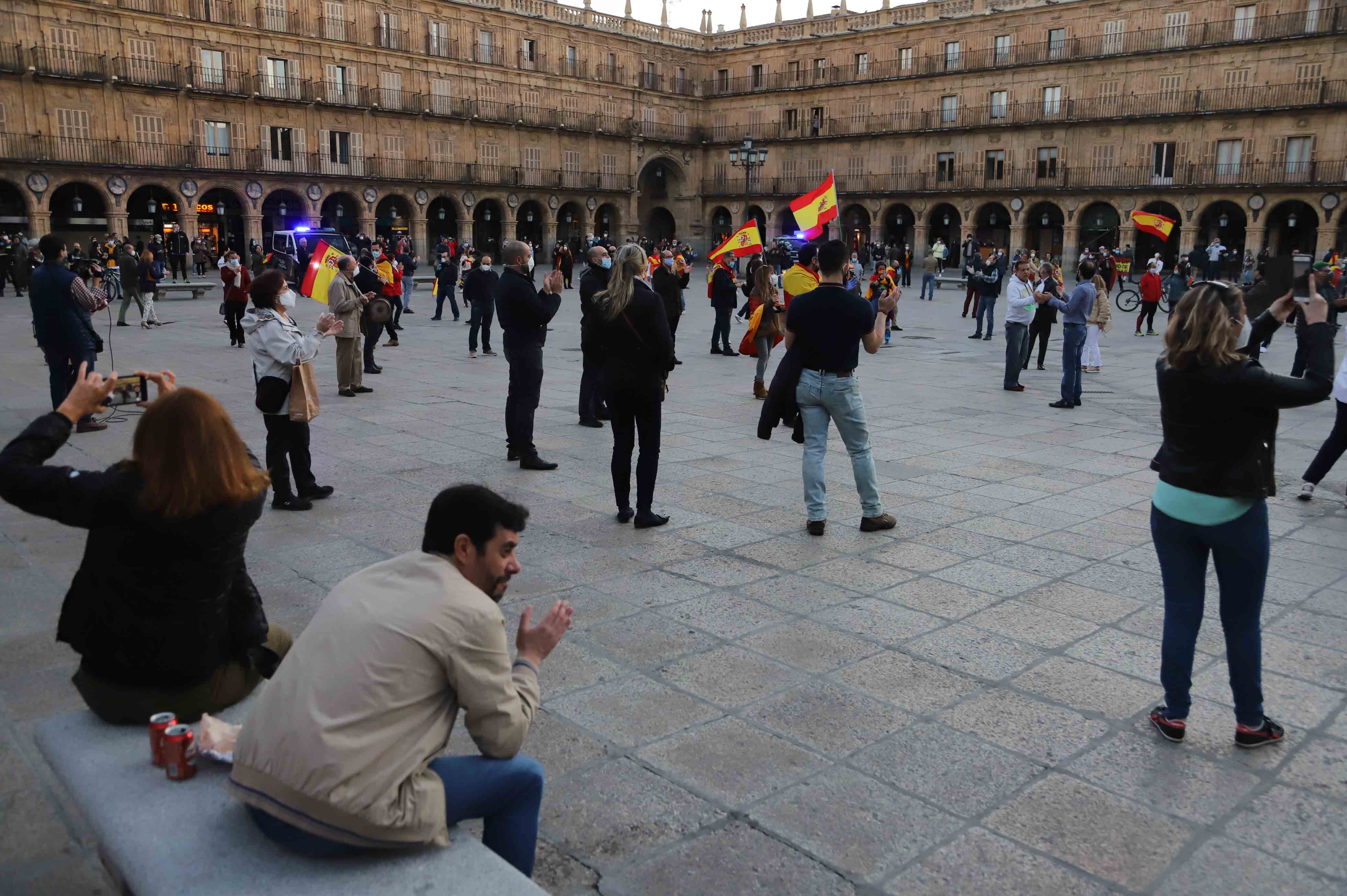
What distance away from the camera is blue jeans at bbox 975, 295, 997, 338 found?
17266mm

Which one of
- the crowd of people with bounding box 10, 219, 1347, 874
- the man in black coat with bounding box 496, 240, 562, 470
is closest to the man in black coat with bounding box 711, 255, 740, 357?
the man in black coat with bounding box 496, 240, 562, 470

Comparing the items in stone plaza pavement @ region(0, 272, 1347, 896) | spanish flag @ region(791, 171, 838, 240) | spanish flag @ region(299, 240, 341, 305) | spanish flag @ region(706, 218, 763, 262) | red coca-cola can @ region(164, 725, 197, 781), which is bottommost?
stone plaza pavement @ region(0, 272, 1347, 896)

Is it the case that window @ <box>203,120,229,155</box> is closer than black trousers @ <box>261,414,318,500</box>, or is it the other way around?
black trousers @ <box>261,414,318,500</box>

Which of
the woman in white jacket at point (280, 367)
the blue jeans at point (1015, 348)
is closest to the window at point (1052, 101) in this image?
the blue jeans at point (1015, 348)

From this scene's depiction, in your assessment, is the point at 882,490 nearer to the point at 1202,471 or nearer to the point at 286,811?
the point at 1202,471

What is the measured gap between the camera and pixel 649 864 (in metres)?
2.81

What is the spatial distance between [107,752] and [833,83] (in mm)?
46527

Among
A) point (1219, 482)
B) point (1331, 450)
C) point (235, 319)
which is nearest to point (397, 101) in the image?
point (235, 319)

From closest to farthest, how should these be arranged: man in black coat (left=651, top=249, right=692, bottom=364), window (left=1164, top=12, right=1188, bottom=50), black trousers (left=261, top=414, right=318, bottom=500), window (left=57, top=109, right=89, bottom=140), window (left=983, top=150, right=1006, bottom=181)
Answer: black trousers (left=261, top=414, right=318, bottom=500) < man in black coat (left=651, top=249, right=692, bottom=364) < window (left=57, top=109, right=89, bottom=140) < window (left=1164, top=12, right=1188, bottom=50) < window (left=983, top=150, right=1006, bottom=181)

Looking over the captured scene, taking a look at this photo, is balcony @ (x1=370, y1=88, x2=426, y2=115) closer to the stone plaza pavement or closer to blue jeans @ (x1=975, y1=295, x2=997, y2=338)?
blue jeans @ (x1=975, y1=295, x2=997, y2=338)

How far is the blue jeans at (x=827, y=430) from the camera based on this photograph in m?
5.83

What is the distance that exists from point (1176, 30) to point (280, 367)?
3988 cm

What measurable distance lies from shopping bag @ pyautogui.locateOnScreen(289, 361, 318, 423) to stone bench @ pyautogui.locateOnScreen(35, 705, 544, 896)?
3.74 metres

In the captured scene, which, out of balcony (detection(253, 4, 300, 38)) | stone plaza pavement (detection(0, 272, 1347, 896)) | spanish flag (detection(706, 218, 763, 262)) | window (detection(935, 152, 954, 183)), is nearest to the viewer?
stone plaza pavement (detection(0, 272, 1347, 896))
